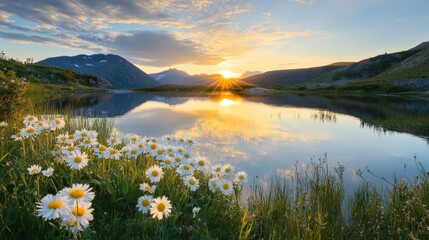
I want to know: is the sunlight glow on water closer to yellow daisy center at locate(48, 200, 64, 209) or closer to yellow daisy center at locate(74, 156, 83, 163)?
yellow daisy center at locate(74, 156, 83, 163)

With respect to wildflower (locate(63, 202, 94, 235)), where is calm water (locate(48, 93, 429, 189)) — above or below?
below

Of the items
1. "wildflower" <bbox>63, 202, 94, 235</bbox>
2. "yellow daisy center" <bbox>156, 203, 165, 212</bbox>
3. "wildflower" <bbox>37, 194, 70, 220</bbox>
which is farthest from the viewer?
"yellow daisy center" <bbox>156, 203, 165, 212</bbox>

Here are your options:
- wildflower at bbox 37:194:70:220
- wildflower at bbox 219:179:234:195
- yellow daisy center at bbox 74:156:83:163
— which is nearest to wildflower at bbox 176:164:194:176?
wildflower at bbox 219:179:234:195

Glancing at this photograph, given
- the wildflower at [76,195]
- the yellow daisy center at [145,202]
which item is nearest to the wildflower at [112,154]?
the yellow daisy center at [145,202]

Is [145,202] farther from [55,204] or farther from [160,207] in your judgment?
[55,204]

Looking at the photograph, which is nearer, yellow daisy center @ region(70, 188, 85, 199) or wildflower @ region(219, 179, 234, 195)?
yellow daisy center @ region(70, 188, 85, 199)

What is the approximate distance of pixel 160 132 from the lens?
21.2 meters

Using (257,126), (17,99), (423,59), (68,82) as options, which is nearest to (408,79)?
(423,59)

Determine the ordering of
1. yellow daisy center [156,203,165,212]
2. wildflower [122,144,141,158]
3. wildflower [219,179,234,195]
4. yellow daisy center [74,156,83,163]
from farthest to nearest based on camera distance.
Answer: wildflower [122,144,141,158] → wildflower [219,179,234,195] → yellow daisy center [74,156,83,163] → yellow daisy center [156,203,165,212]

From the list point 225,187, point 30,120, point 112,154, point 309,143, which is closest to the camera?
point 112,154

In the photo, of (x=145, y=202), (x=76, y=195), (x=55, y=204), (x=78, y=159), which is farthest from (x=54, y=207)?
(x=78, y=159)

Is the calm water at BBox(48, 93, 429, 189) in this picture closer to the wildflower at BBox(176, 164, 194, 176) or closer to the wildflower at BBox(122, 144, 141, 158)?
the wildflower at BBox(176, 164, 194, 176)

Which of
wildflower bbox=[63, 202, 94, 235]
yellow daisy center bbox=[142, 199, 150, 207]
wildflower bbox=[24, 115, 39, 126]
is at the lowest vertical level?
yellow daisy center bbox=[142, 199, 150, 207]

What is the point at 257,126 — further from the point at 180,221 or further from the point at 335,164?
the point at 180,221
